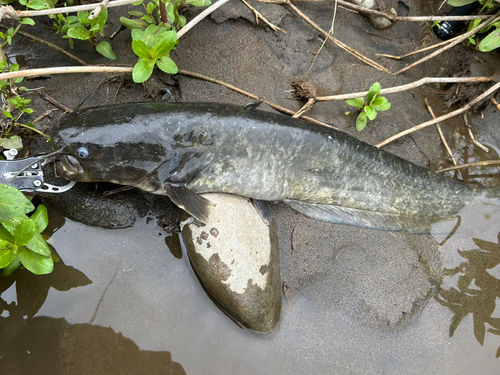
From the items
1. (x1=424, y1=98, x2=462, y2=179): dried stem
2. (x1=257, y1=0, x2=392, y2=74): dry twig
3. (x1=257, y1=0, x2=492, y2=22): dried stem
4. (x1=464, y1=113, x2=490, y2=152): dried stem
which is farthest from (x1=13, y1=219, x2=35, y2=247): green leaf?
(x1=464, y1=113, x2=490, y2=152): dried stem

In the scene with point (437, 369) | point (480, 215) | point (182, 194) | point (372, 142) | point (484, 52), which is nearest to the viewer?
point (182, 194)

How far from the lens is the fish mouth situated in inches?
100

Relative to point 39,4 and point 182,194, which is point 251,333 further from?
point 39,4

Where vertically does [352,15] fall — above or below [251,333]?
above

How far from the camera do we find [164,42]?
2.71 m

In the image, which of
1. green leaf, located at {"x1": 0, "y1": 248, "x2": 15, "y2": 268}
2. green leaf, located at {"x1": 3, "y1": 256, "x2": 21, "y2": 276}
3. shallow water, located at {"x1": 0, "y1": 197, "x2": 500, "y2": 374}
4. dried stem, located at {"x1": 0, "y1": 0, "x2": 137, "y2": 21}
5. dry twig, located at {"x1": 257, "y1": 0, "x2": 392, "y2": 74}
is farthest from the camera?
dry twig, located at {"x1": 257, "y1": 0, "x2": 392, "y2": 74}

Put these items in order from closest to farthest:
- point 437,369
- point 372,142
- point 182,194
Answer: point 182,194
point 437,369
point 372,142

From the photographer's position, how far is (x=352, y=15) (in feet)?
13.4

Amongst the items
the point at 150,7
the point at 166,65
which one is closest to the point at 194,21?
the point at 150,7

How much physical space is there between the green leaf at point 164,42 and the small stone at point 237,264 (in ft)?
3.95

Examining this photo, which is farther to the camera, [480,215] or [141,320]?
[480,215]

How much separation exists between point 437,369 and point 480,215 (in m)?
1.51

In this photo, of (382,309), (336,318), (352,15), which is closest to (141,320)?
(336,318)

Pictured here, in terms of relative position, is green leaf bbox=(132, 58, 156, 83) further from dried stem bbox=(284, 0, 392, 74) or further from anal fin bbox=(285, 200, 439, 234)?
dried stem bbox=(284, 0, 392, 74)
